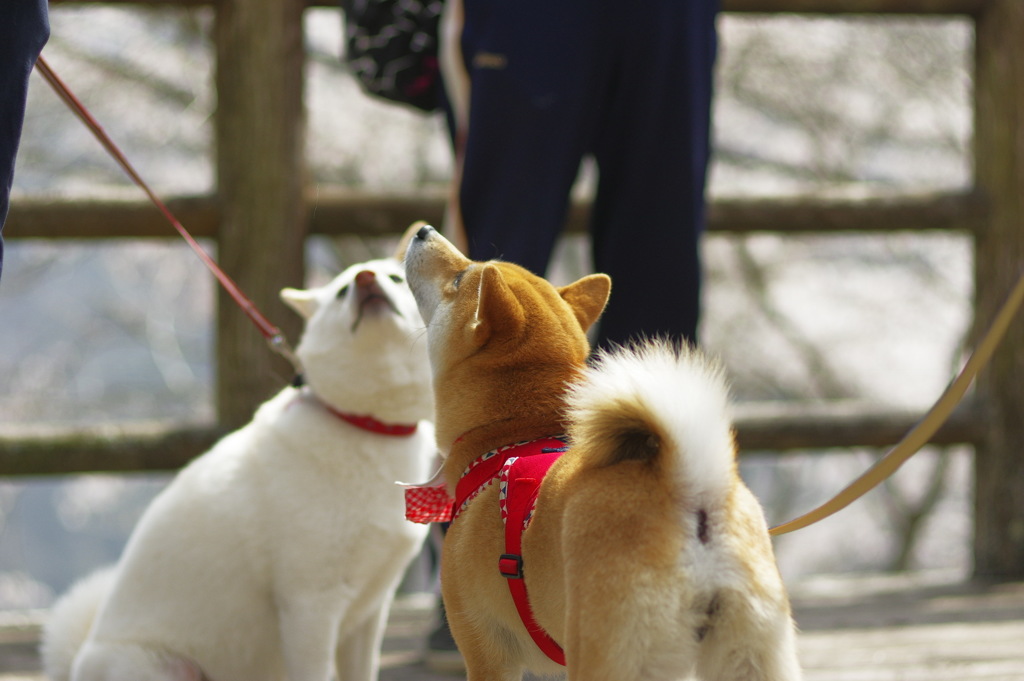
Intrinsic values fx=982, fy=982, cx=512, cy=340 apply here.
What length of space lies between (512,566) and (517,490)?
0.30 feet

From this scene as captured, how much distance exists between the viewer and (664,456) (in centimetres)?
107

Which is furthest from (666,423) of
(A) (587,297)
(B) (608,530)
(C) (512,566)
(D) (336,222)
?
(D) (336,222)

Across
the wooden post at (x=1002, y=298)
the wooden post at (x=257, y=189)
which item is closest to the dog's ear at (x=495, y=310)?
the wooden post at (x=257, y=189)

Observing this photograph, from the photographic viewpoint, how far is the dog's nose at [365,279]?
1722mm

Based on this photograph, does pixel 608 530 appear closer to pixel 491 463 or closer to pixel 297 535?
pixel 491 463

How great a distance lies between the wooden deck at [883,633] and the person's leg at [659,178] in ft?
2.58

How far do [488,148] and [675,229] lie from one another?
0.40 meters

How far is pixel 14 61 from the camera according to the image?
1232mm

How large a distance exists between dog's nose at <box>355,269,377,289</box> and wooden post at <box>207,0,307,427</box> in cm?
97

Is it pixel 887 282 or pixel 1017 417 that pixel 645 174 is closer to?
pixel 1017 417

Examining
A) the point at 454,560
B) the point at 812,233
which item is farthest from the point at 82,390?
the point at 454,560

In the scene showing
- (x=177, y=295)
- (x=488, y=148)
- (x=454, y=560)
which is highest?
(x=488, y=148)

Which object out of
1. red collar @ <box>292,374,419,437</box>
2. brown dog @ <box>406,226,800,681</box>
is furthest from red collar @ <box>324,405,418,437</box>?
brown dog @ <box>406,226,800,681</box>

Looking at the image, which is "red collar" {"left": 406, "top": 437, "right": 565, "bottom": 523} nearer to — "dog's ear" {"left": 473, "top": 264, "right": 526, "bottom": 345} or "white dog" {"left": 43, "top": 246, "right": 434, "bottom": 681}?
"dog's ear" {"left": 473, "top": 264, "right": 526, "bottom": 345}
